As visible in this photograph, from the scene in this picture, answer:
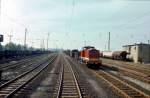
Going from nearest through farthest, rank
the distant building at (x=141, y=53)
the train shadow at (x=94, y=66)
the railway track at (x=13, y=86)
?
the railway track at (x=13, y=86) < the train shadow at (x=94, y=66) < the distant building at (x=141, y=53)

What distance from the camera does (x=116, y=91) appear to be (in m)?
16.6

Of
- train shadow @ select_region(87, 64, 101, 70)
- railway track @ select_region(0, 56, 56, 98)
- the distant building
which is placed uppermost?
the distant building

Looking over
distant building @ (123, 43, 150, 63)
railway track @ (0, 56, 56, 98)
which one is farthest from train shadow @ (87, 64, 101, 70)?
distant building @ (123, 43, 150, 63)

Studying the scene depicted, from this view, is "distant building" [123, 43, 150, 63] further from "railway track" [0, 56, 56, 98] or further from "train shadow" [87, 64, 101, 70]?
"railway track" [0, 56, 56, 98]

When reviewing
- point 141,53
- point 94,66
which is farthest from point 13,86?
point 141,53

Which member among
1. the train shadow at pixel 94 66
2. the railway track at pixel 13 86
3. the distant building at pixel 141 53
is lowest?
the railway track at pixel 13 86

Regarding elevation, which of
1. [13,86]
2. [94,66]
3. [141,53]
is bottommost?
[13,86]

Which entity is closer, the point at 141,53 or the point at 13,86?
the point at 13,86

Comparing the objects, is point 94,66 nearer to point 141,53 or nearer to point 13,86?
point 13,86

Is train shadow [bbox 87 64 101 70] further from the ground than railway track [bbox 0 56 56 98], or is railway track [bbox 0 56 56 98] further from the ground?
train shadow [bbox 87 64 101 70]

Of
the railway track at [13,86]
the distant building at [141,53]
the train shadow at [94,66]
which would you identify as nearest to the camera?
the railway track at [13,86]

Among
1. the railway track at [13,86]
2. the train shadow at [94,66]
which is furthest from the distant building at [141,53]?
the railway track at [13,86]

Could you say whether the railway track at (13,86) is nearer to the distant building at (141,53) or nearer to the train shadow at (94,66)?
the train shadow at (94,66)

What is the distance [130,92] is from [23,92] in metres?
6.26
